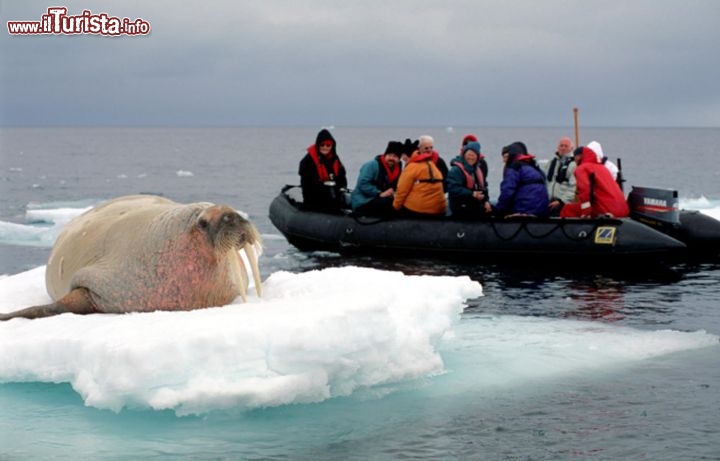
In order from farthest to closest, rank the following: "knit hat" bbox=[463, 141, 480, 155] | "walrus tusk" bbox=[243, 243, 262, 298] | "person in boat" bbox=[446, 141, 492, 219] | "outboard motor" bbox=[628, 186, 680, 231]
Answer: "outboard motor" bbox=[628, 186, 680, 231], "person in boat" bbox=[446, 141, 492, 219], "knit hat" bbox=[463, 141, 480, 155], "walrus tusk" bbox=[243, 243, 262, 298]

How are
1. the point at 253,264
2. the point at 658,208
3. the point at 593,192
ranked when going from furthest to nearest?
the point at 658,208 < the point at 593,192 < the point at 253,264

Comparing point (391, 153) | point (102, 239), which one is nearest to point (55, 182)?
point (391, 153)

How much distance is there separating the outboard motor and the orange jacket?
8.59ft

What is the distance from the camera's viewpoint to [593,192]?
13500mm

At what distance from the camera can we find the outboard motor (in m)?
13.5

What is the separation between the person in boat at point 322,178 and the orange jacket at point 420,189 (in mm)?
1217

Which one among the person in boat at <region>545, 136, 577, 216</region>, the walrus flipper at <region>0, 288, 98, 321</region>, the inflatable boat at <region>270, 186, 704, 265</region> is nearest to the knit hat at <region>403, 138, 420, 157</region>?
the inflatable boat at <region>270, 186, 704, 265</region>

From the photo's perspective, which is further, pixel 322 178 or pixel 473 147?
pixel 322 178

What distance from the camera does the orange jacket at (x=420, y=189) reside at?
13359 mm

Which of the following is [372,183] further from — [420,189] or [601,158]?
[601,158]

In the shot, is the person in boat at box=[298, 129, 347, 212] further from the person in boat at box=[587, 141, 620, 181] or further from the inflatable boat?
the person in boat at box=[587, 141, 620, 181]

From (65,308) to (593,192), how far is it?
8.23 m

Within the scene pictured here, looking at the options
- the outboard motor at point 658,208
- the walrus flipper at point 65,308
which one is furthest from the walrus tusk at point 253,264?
the outboard motor at point 658,208

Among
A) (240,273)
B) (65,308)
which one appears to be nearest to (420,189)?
(240,273)
